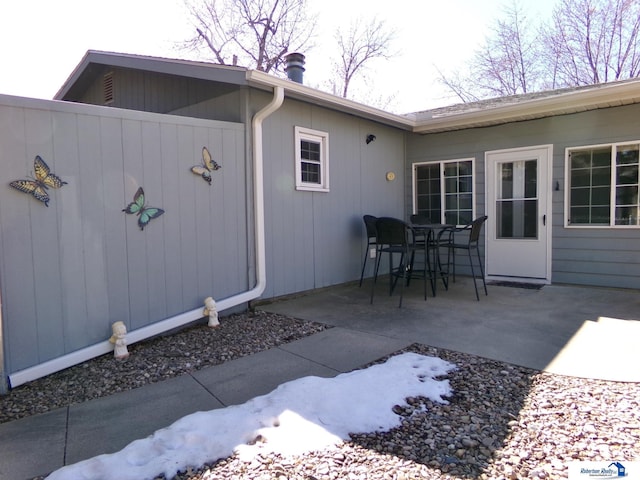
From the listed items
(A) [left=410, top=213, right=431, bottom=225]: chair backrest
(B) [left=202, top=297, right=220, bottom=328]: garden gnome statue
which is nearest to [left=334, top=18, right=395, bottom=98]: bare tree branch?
(A) [left=410, top=213, right=431, bottom=225]: chair backrest

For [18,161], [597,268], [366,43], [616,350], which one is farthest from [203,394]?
[366,43]

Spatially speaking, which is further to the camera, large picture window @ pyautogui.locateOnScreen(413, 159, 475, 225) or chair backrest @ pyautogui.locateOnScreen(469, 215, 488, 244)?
large picture window @ pyautogui.locateOnScreen(413, 159, 475, 225)

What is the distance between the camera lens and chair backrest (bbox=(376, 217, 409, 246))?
478cm

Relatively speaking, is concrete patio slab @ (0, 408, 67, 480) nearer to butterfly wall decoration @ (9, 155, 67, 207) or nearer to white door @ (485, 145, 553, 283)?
butterfly wall decoration @ (9, 155, 67, 207)

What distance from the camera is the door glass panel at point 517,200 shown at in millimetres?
5867

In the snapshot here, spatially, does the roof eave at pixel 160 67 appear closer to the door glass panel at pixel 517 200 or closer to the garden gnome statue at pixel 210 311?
the garden gnome statue at pixel 210 311

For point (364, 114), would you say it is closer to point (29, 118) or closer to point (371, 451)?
point (29, 118)

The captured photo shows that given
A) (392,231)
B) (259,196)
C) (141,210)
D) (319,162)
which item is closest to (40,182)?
(141,210)

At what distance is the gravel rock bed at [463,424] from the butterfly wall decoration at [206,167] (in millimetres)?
1739

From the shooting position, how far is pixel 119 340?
3191 millimetres

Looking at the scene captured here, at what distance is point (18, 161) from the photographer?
2748mm

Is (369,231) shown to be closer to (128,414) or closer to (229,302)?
(229,302)

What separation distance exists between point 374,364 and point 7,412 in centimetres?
232

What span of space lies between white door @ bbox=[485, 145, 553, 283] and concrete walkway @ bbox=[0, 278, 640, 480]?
597 millimetres
